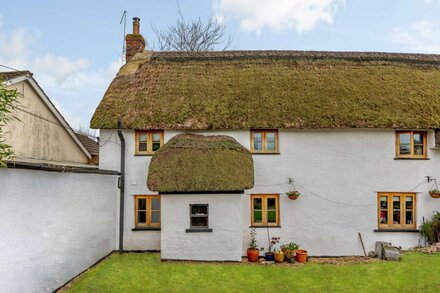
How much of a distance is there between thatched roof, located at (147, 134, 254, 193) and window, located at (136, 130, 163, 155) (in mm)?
980

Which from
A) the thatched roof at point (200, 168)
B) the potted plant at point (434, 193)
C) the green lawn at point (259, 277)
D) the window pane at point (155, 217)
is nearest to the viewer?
the green lawn at point (259, 277)

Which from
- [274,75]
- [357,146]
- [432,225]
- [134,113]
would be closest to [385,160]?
[357,146]

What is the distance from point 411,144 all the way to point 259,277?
8286 mm

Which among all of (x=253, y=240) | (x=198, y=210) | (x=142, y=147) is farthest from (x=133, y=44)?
(x=253, y=240)

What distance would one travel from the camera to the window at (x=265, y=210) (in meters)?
12.8

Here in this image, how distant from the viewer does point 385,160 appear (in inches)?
509

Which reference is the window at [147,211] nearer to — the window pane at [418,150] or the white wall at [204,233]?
the white wall at [204,233]

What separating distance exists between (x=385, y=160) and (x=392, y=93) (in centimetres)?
302

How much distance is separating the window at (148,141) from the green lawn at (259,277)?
4.30m

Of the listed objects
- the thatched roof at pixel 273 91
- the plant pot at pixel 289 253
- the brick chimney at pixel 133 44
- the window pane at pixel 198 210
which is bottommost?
the plant pot at pixel 289 253

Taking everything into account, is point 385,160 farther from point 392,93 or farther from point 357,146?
point 392,93

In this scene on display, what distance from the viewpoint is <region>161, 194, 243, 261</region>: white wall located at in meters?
11.3

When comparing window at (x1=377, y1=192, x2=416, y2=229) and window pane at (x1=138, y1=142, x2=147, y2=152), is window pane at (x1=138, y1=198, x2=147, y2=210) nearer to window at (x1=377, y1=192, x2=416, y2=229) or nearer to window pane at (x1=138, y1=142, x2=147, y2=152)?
window pane at (x1=138, y1=142, x2=147, y2=152)

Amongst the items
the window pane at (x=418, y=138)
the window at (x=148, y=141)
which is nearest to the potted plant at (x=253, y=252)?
the window at (x=148, y=141)
